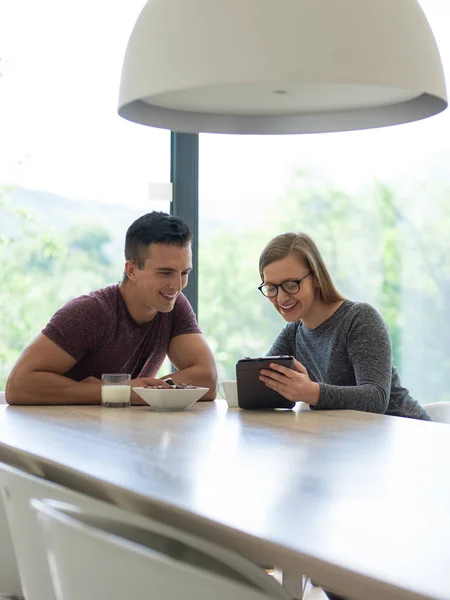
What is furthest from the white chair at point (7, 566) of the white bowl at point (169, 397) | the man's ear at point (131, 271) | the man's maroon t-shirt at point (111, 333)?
the man's ear at point (131, 271)

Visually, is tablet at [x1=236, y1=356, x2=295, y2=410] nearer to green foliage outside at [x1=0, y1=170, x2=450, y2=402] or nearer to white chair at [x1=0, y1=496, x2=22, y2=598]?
white chair at [x1=0, y1=496, x2=22, y2=598]

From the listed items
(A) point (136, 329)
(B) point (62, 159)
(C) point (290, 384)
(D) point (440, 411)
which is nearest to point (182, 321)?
(A) point (136, 329)

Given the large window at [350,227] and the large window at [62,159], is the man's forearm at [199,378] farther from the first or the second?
the large window at [350,227]

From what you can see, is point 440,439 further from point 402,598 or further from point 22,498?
point 402,598

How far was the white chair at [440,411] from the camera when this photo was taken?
311cm

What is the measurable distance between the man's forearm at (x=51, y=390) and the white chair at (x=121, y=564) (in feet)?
5.80

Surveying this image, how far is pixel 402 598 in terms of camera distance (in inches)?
33.1

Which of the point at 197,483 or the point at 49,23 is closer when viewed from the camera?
the point at 197,483

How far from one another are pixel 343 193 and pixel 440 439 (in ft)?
9.51

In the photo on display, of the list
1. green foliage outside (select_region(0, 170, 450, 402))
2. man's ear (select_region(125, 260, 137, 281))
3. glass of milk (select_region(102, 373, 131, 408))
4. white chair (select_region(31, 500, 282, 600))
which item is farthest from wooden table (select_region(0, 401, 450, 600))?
green foliage outside (select_region(0, 170, 450, 402))

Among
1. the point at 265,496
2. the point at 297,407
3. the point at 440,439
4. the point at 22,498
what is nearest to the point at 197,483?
the point at 265,496

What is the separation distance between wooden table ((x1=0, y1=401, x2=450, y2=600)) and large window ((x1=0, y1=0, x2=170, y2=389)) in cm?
193

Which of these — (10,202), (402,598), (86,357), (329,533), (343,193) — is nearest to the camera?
(402,598)

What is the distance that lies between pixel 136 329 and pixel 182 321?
0.20 meters
